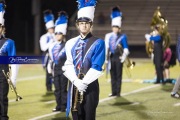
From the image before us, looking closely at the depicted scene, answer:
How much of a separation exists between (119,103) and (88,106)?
15.3 ft

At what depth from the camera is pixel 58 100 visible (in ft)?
33.9

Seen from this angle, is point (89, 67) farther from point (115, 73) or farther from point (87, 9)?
point (115, 73)

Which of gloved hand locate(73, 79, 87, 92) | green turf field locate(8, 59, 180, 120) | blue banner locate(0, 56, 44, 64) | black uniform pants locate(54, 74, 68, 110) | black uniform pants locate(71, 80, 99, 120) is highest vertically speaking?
blue banner locate(0, 56, 44, 64)

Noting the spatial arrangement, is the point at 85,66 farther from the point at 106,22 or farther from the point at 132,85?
the point at 106,22

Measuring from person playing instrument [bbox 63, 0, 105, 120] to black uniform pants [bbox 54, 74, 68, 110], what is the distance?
3.55m

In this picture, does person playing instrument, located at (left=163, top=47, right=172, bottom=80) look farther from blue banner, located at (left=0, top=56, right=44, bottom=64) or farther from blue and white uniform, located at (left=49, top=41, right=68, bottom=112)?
blue banner, located at (left=0, top=56, right=44, bottom=64)

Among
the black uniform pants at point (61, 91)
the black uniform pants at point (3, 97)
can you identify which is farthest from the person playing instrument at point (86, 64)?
the black uniform pants at point (61, 91)

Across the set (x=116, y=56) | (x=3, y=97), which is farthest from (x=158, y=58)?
(x=3, y=97)

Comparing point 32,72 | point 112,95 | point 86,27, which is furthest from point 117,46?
point 32,72

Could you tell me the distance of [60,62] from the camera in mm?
10391

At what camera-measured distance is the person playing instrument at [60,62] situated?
10273mm

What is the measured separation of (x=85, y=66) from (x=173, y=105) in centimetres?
441

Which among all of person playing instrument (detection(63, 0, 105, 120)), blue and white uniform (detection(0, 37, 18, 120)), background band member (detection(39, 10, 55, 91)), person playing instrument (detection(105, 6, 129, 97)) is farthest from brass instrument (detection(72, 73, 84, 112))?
background band member (detection(39, 10, 55, 91))

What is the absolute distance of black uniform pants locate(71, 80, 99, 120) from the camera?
21.4 ft
